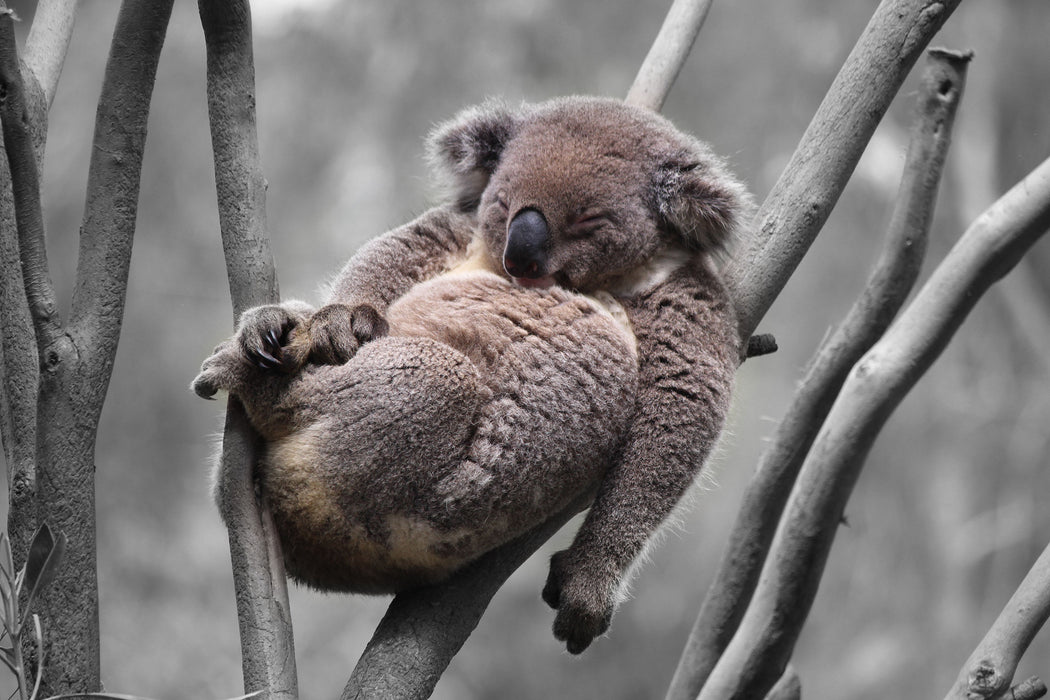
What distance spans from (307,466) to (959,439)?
241 inches

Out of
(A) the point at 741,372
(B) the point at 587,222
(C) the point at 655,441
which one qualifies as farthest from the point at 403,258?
(A) the point at 741,372

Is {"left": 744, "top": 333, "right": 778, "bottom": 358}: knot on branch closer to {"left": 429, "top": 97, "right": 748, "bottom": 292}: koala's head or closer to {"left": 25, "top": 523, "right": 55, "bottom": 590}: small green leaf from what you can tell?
{"left": 429, "top": 97, "right": 748, "bottom": 292}: koala's head

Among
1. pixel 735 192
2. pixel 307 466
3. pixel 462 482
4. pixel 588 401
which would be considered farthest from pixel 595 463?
pixel 735 192

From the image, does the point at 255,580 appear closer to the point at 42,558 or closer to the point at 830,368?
the point at 42,558

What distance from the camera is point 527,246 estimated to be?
1.61m

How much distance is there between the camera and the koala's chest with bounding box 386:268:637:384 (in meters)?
1.54

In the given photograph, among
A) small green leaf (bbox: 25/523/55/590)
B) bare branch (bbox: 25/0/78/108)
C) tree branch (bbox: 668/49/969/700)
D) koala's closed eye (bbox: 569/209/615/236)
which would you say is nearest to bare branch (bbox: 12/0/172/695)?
small green leaf (bbox: 25/523/55/590)

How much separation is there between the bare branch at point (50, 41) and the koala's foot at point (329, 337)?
70 centimetres

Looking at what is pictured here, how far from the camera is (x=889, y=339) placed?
1429mm

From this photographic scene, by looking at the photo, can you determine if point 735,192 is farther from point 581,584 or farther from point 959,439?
point 959,439

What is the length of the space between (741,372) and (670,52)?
395cm

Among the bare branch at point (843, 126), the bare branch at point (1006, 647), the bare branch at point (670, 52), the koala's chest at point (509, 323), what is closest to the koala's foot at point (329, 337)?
the koala's chest at point (509, 323)

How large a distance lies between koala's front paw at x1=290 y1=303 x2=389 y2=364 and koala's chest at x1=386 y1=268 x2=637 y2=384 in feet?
0.34

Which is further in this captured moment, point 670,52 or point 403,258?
point 670,52
